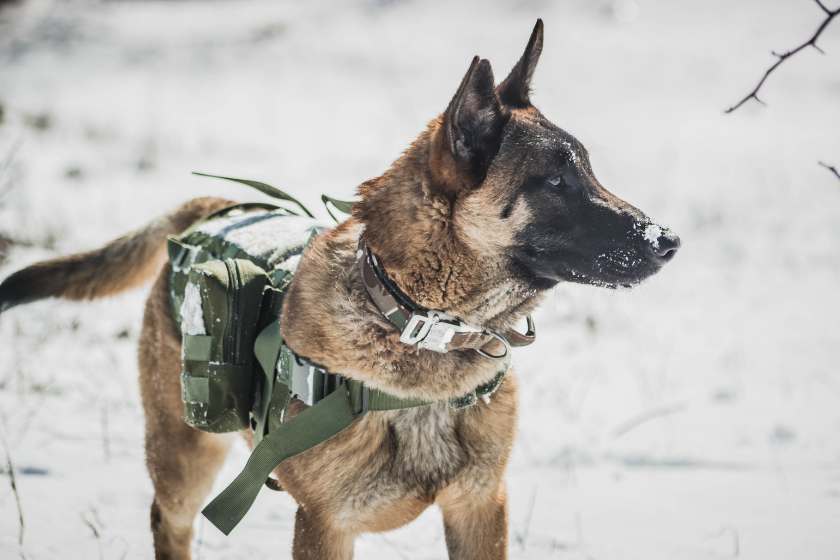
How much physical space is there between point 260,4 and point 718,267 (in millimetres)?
15891

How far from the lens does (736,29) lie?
1370 cm

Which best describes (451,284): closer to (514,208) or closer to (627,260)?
(514,208)

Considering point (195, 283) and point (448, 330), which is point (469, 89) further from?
point (195, 283)

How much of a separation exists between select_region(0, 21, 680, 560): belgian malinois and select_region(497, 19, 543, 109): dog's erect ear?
0.11ft

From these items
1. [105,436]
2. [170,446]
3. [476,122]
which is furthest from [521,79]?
[105,436]

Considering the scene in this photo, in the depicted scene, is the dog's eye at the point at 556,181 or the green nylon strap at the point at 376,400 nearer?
the green nylon strap at the point at 376,400

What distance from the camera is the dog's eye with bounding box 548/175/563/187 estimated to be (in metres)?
1.93

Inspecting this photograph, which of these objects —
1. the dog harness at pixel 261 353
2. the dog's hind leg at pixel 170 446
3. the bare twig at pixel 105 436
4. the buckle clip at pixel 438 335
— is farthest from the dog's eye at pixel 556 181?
the bare twig at pixel 105 436

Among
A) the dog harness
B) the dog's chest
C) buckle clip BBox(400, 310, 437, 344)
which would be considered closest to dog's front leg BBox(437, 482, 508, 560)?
the dog's chest

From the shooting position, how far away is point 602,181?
8422 mm

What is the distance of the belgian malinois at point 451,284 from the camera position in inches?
71.3

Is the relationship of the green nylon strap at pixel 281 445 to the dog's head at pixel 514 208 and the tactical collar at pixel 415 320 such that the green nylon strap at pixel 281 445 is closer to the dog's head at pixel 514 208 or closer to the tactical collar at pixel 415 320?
the tactical collar at pixel 415 320

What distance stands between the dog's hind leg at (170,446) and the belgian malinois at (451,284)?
62 cm

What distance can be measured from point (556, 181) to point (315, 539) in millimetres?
1414
